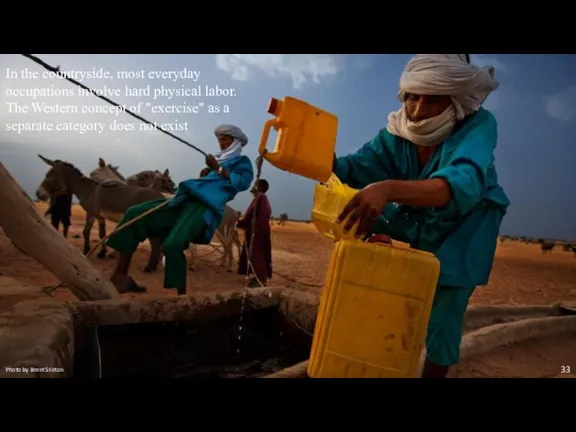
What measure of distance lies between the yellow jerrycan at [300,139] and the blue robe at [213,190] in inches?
92.4

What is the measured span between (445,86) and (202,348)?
2.18m

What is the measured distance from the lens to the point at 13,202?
262cm

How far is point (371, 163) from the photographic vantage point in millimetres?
1994

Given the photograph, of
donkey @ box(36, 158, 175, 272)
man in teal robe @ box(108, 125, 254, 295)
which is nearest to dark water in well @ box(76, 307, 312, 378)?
man in teal robe @ box(108, 125, 254, 295)

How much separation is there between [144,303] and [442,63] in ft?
6.93

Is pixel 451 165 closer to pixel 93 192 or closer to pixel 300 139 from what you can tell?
pixel 300 139

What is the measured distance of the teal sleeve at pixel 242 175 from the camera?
400 cm

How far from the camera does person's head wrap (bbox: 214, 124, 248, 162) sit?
410 cm

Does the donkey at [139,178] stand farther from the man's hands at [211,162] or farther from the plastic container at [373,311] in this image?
the plastic container at [373,311]

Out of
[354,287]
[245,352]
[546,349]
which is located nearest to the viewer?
[354,287]

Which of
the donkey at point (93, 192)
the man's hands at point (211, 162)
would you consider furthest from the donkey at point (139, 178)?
the man's hands at point (211, 162)
